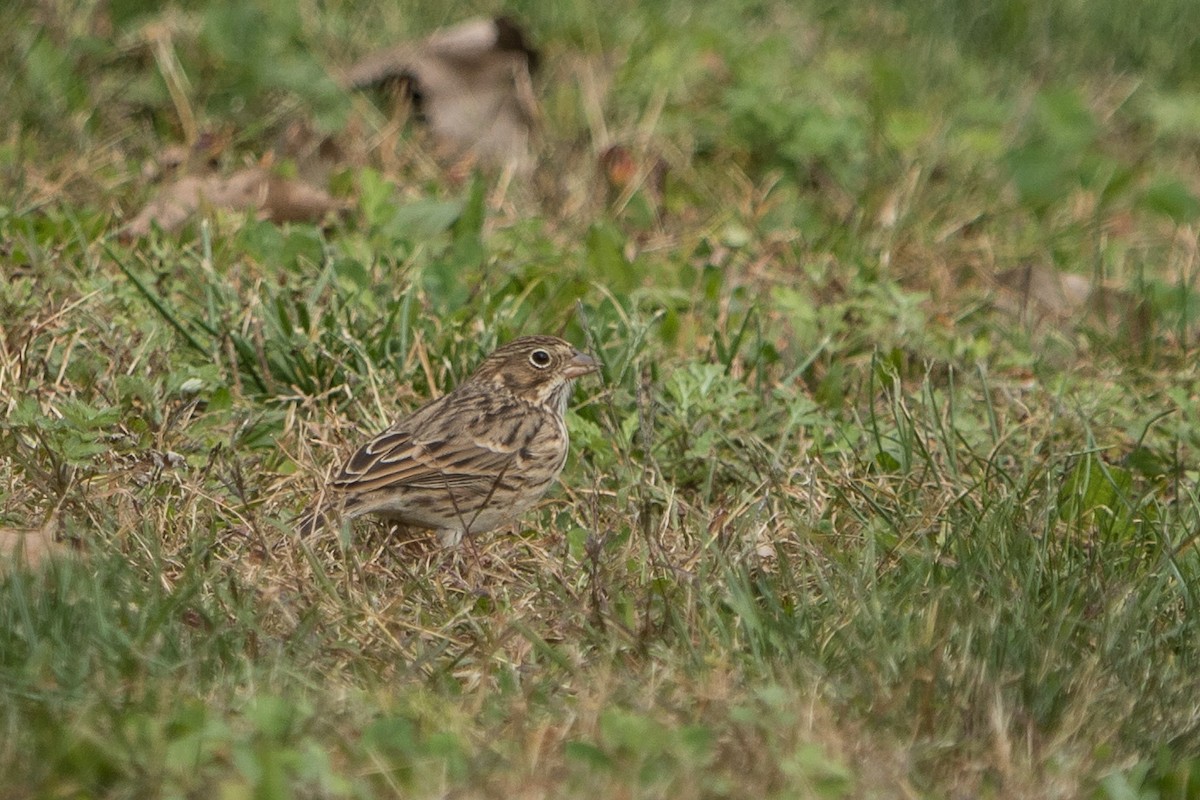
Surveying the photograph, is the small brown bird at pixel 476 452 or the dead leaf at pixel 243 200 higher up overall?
the small brown bird at pixel 476 452

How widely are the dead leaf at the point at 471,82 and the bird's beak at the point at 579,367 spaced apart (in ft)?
8.20

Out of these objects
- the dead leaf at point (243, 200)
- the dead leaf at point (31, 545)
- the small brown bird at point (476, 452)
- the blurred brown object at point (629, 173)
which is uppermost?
the dead leaf at point (31, 545)

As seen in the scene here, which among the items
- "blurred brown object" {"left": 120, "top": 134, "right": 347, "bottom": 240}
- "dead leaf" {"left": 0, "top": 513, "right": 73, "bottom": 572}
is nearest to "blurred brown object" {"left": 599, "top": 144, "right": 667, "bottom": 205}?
"blurred brown object" {"left": 120, "top": 134, "right": 347, "bottom": 240}

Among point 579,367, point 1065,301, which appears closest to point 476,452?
point 579,367

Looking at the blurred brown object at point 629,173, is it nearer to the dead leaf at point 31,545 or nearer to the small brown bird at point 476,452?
the small brown bird at point 476,452

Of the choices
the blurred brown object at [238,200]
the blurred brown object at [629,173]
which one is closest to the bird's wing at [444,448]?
the blurred brown object at [238,200]

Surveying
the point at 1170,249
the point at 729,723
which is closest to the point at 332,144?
the point at 1170,249

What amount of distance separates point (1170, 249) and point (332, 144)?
3.84 m

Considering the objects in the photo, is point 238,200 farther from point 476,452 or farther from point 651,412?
point 651,412

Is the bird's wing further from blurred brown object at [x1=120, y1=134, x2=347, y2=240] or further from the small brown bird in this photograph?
blurred brown object at [x1=120, y1=134, x2=347, y2=240]

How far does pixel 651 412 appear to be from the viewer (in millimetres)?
5586

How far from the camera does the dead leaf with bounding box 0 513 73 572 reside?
4285mm

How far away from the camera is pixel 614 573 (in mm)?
4906

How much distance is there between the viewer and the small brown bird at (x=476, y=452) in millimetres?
5410
